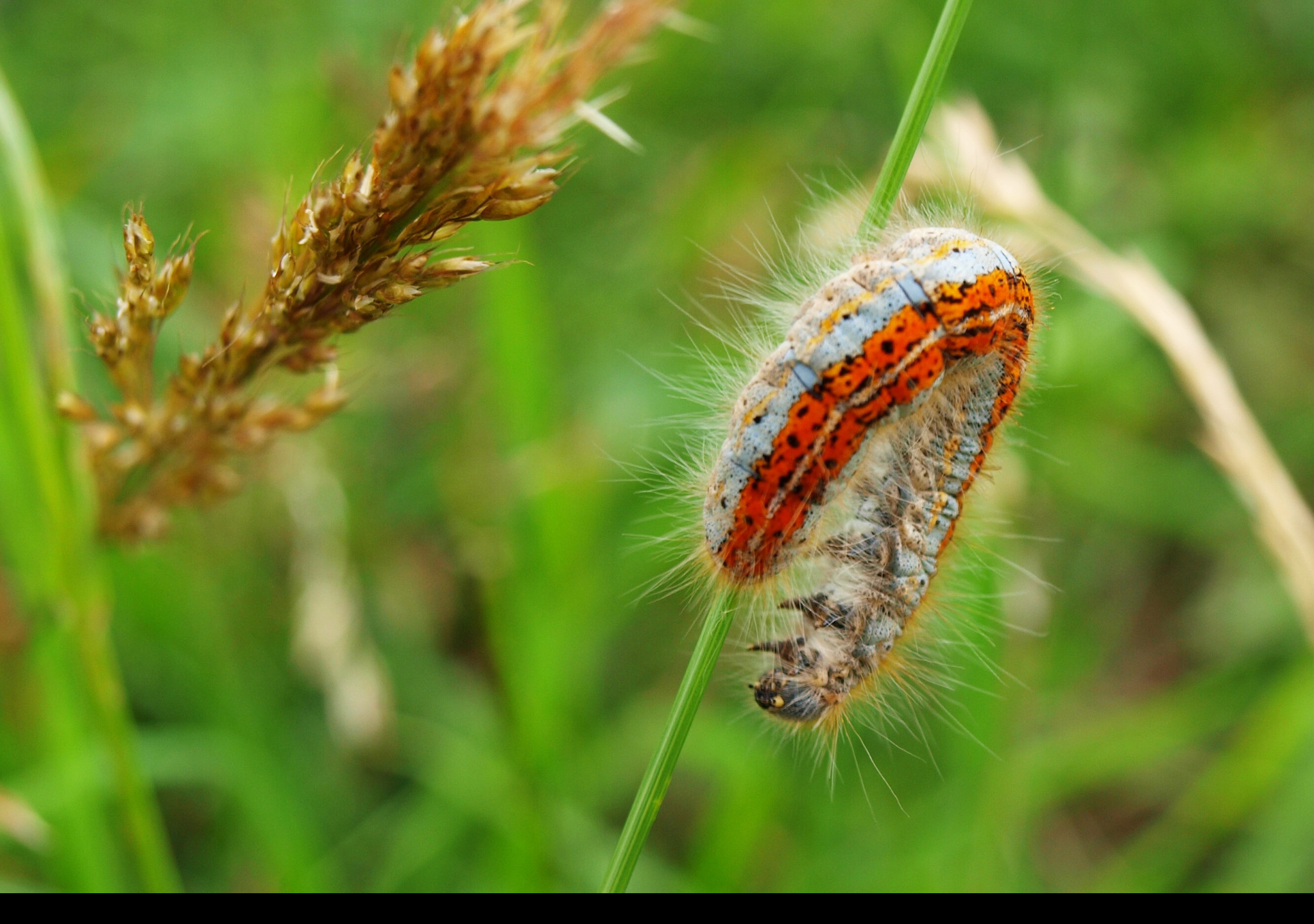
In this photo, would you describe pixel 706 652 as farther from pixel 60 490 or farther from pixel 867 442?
pixel 60 490

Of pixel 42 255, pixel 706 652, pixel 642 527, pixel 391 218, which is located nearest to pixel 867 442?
pixel 706 652

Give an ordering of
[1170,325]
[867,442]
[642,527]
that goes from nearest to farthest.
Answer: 1. [867,442]
2. [1170,325]
3. [642,527]

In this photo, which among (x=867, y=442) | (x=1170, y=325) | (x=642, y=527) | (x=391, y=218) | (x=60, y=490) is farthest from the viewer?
(x=642, y=527)

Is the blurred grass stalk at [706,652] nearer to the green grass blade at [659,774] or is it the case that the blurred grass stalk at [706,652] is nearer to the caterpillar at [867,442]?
the green grass blade at [659,774]

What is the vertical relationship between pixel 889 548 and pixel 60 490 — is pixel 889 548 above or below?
below

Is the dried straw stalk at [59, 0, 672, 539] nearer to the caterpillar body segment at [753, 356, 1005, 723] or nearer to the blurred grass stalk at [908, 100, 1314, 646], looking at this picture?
the caterpillar body segment at [753, 356, 1005, 723]

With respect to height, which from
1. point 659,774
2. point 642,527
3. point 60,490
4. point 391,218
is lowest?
point 642,527

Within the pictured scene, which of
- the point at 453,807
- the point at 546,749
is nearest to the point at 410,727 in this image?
the point at 453,807
